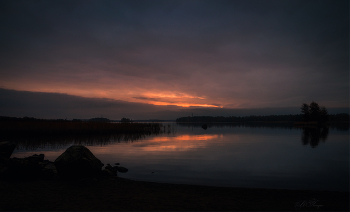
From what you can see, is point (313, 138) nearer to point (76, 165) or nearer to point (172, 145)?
point (172, 145)

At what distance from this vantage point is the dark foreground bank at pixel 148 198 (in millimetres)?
5219

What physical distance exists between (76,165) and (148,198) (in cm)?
418

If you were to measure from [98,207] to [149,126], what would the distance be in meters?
37.6

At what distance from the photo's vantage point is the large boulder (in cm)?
830

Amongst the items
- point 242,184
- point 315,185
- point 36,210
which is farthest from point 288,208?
point 36,210

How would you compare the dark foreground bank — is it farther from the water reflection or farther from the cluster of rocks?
the water reflection

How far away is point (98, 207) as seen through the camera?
520 cm

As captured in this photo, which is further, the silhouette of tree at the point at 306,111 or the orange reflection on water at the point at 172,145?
the silhouette of tree at the point at 306,111

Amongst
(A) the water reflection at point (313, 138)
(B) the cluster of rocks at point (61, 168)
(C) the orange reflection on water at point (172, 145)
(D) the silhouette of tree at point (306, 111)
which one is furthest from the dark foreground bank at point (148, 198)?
(D) the silhouette of tree at point (306, 111)

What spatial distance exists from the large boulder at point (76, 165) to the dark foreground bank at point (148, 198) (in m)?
0.62

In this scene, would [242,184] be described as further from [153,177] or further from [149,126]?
[149,126]

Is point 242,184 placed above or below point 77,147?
below

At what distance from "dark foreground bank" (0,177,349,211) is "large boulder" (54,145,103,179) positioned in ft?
2.03

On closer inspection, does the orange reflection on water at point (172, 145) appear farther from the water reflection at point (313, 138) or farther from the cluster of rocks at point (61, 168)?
the water reflection at point (313, 138)
